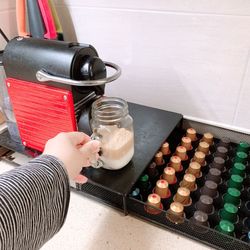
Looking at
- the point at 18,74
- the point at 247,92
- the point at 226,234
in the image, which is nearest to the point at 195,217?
the point at 226,234

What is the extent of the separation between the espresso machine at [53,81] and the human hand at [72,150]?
0.08 metres

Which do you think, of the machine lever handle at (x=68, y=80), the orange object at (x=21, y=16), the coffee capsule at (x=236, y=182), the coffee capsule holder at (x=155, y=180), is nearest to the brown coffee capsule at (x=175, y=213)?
the coffee capsule holder at (x=155, y=180)

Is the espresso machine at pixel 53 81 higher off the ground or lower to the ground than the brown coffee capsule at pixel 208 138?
higher

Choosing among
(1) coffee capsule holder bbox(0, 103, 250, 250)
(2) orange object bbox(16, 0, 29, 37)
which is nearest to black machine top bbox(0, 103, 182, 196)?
(1) coffee capsule holder bbox(0, 103, 250, 250)

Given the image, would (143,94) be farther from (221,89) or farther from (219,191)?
(219,191)

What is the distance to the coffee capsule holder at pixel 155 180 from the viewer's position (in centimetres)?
40

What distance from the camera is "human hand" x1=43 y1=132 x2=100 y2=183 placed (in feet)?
1.18

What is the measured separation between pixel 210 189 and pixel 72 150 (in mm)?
247

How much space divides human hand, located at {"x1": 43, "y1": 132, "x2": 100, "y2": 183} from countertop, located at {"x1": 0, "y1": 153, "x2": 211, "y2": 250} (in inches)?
3.8

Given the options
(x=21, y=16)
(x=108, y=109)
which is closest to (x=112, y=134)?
(x=108, y=109)

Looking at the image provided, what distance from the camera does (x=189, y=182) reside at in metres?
0.46

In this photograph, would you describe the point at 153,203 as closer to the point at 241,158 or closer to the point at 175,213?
the point at 175,213

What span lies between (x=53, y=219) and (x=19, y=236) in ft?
0.16

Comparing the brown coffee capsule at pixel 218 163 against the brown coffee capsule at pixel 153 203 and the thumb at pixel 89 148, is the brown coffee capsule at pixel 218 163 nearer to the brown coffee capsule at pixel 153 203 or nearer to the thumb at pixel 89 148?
the brown coffee capsule at pixel 153 203
